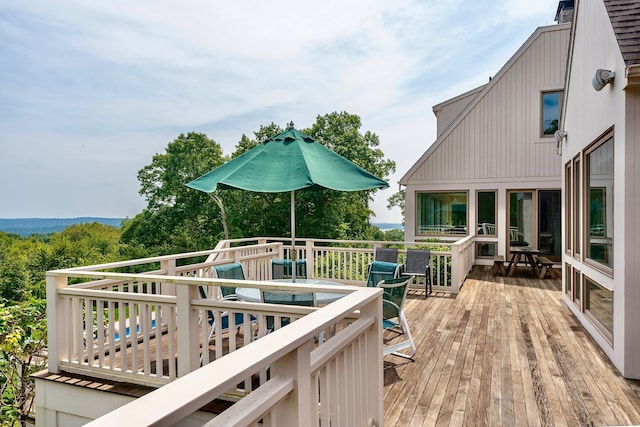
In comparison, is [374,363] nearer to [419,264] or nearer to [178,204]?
[419,264]

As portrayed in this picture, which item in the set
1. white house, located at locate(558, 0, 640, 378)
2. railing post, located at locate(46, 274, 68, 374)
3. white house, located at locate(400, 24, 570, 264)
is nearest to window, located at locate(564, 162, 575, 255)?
white house, located at locate(558, 0, 640, 378)

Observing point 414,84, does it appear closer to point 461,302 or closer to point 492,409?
point 461,302

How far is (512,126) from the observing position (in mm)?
10742

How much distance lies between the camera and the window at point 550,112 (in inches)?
408

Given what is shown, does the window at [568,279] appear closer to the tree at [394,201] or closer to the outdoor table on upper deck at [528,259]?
the outdoor table on upper deck at [528,259]

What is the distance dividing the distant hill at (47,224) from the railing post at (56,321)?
2280 centimetres

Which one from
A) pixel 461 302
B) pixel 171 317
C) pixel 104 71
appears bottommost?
pixel 461 302

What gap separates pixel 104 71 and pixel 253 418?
70.9 ft

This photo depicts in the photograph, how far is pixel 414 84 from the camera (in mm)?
14500

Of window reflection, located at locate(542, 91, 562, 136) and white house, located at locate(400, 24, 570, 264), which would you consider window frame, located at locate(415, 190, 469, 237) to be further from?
window reflection, located at locate(542, 91, 562, 136)

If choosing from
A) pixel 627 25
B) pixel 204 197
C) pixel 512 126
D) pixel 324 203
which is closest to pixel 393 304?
pixel 627 25

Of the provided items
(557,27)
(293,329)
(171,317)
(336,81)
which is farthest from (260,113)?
(293,329)

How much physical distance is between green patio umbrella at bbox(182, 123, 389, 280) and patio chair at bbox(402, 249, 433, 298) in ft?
9.53

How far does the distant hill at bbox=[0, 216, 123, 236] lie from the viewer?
2395 cm
